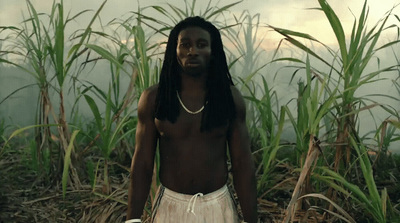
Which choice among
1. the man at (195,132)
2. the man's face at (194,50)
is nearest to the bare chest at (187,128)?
the man at (195,132)

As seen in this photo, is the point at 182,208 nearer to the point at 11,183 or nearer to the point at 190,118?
the point at 190,118

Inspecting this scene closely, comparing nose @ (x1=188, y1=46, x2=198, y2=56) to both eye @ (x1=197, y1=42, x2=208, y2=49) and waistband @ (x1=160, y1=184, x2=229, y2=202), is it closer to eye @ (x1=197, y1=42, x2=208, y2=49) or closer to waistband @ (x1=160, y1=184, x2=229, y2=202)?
eye @ (x1=197, y1=42, x2=208, y2=49)

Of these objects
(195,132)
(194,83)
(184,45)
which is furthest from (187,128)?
(184,45)

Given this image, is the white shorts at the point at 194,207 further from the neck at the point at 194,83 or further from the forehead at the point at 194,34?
the forehead at the point at 194,34

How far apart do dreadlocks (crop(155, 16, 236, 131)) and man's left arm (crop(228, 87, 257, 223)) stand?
1.6 inches

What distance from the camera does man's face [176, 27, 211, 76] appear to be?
62.8 inches

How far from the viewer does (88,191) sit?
271cm

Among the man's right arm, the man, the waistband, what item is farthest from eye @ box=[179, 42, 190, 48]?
the waistband

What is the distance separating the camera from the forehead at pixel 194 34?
162 cm

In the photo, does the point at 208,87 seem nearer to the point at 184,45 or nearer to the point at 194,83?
the point at 194,83

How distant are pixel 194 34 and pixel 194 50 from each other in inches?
2.2

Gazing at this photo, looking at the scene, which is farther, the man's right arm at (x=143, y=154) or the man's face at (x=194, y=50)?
the man's right arm at (x=143, y=154)

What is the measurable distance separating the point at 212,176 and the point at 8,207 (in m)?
1.54

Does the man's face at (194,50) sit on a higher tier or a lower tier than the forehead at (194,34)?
lower
